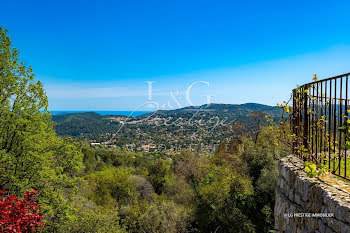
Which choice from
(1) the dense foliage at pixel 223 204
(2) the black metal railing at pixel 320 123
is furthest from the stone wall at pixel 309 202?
(1) the dense foliage at pixel 223 204

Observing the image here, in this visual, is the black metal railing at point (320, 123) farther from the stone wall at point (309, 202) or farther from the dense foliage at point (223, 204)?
the dense foliage at point (223, 204)

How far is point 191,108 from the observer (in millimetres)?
65812

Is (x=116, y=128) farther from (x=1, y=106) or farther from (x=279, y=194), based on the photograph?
(x=279, y=194)

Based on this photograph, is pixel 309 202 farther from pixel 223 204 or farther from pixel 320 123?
pixel 223 204

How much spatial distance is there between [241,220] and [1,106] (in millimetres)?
11960

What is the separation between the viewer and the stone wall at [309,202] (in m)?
2.62

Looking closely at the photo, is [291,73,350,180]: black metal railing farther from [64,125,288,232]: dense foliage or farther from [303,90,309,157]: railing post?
[64,125,288,232]: dense foliage

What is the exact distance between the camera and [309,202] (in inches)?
128

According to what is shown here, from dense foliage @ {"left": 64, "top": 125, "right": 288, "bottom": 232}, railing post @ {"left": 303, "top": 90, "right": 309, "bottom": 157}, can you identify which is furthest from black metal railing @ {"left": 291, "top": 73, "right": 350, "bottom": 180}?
dense foliage @ {"left": 64, "top": 125, "right": 288, "bottom": 232}

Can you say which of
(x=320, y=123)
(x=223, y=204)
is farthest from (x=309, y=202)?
(x=223, y=204)

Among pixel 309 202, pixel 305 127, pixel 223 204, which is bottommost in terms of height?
pixel 223 204

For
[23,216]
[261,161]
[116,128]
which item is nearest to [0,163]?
[23,216]

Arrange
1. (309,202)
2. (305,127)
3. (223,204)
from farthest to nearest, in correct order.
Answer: (223,204), (305,127), (309,202)

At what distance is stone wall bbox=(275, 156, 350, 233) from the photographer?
262cm
